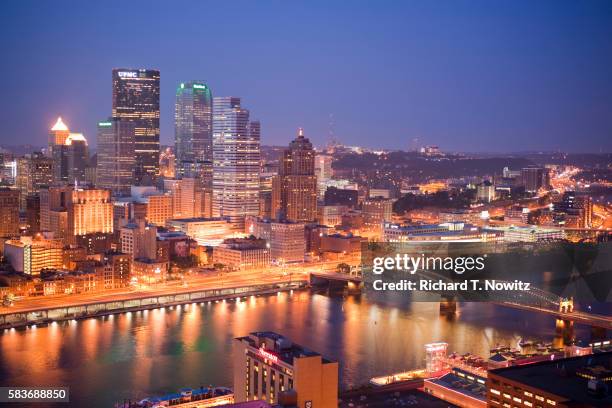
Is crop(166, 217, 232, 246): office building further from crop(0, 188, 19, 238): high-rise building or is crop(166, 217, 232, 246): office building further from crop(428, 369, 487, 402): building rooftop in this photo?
crop(428, 369, 487, 402): building rooftop

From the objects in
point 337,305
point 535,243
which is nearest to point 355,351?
point 337,305

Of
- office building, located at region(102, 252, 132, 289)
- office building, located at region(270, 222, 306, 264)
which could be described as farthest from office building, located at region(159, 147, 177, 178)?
office building, located at region(102, 252, 132, 289)

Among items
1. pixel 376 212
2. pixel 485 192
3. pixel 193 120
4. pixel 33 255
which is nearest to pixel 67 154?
pixel 193 120

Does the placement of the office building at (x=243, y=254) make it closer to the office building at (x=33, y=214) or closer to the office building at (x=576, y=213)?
the office building at (x=33, y=214)

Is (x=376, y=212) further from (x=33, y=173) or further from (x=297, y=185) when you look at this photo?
(x=33, y=173)

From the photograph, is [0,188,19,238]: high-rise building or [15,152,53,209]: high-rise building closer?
[0,188,19,238]: high-rise building

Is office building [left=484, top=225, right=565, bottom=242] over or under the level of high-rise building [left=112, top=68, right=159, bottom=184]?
under
